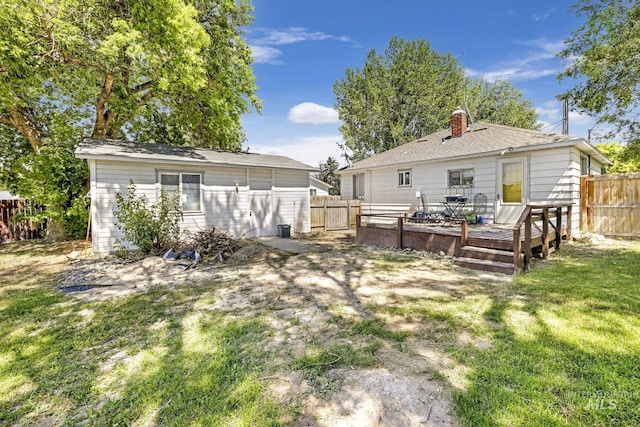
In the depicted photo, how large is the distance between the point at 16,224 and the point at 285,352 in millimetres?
13746

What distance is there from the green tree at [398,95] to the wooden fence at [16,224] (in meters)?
20.3

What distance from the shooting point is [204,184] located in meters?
9.94

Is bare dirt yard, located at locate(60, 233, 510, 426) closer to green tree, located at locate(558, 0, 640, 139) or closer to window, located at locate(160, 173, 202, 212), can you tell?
window, located at locate(160, 173, 202, 212)

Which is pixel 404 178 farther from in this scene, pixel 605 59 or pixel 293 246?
pixel 605 59

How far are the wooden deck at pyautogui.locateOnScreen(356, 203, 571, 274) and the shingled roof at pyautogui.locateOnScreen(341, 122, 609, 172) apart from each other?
2.00 metres

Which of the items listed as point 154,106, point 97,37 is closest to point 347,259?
point 97,37

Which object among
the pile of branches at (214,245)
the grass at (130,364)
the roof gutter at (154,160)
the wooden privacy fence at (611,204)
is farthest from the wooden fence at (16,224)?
the wooden privacy fence at (611,204)

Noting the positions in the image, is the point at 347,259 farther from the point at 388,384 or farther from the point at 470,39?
the point at 470,39

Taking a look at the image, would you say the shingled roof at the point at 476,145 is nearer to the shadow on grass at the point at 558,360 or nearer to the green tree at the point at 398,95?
the shadow on grass at the point at 558,360

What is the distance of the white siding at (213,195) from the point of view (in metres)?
8.27

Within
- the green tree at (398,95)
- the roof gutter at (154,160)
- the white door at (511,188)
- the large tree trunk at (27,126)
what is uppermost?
the green tree at (398,95)

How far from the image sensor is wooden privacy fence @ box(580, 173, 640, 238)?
29.0ft

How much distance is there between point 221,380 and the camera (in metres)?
2.49

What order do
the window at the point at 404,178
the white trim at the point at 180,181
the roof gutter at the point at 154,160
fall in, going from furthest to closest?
1. the window at the point at 404,178
2. the white trim at the point at 180,181
3. the roof gutter at the point at 154,160
